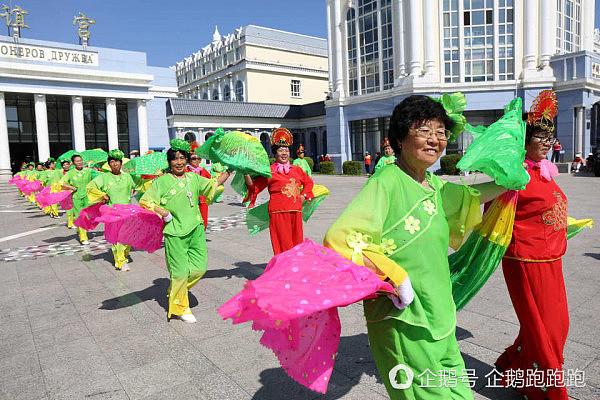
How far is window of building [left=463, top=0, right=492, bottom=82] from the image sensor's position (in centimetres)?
2350

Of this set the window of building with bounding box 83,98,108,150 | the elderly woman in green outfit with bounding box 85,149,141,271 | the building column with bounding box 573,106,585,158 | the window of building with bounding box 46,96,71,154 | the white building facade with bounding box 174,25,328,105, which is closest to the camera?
the elderly woman in green outfit with bounding box 85,149,141,271

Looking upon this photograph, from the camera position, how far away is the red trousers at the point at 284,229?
5.55 metres

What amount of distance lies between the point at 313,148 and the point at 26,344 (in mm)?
34156

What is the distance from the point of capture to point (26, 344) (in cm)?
416

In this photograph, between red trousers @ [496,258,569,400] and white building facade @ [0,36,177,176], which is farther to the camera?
white building facade @ [0,36,177,176]

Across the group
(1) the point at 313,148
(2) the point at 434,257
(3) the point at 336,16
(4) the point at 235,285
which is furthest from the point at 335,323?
(1) the point at 313,148

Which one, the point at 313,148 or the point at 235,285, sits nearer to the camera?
the point at 235,285

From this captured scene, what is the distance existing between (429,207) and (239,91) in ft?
152

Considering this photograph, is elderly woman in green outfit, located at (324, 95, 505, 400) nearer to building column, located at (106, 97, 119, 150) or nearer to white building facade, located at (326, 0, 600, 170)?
white building facade, located at (326, 0, 600, 170)

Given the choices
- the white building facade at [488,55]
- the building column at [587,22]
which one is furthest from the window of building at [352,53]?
the building column at [587,22]

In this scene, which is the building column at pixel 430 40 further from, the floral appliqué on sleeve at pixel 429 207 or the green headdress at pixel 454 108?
the floral appliqué on sleeve at pixel 429 207

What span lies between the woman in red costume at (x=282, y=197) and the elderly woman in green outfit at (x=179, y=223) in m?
0.95

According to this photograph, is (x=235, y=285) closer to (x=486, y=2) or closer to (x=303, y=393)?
Answer: (x=303, y=393)

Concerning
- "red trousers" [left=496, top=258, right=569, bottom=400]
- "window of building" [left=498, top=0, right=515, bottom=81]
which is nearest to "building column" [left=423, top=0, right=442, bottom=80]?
"window of building" [left=498, top=0, right=515, bottom=81]
